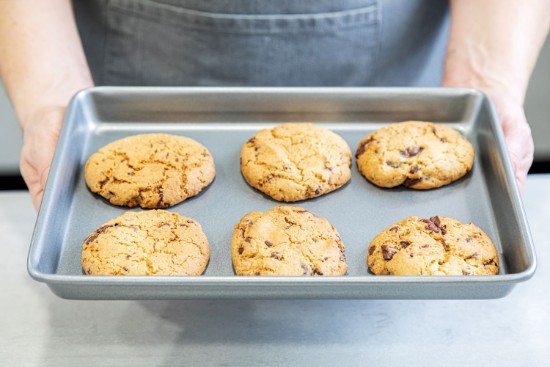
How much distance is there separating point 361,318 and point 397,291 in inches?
9.2

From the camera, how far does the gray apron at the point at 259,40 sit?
5.08ft

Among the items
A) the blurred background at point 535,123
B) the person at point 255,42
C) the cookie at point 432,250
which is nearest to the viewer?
the cookie at point 432,250

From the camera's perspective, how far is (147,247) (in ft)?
3.79

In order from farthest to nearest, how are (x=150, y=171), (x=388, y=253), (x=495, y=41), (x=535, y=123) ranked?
1. (x=535, y=123)
2. (x=495, y=41)
3. (x=150, y=171)
4. (x=388, y=253)

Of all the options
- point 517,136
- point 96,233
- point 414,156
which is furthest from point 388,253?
point 96,233

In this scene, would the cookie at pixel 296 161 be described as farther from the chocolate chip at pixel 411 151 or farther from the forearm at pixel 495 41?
the forearm at pixel 495 41

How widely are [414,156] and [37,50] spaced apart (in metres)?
1.01

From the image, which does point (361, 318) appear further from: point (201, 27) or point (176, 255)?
point (201, 27)

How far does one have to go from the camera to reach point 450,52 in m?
1.65

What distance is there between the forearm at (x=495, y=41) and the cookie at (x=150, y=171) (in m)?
0.73

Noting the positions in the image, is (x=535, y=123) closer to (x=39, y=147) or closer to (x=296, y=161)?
(x=296, y=161)

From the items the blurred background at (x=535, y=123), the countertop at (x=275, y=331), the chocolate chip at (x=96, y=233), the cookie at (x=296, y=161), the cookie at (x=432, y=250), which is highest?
the cookie at (x=296, y=161)

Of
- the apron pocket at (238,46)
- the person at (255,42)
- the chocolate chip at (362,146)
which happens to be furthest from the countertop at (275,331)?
the apron pocket at (238,46)

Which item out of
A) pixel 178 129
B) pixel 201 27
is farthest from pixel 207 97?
pixel 201 27
